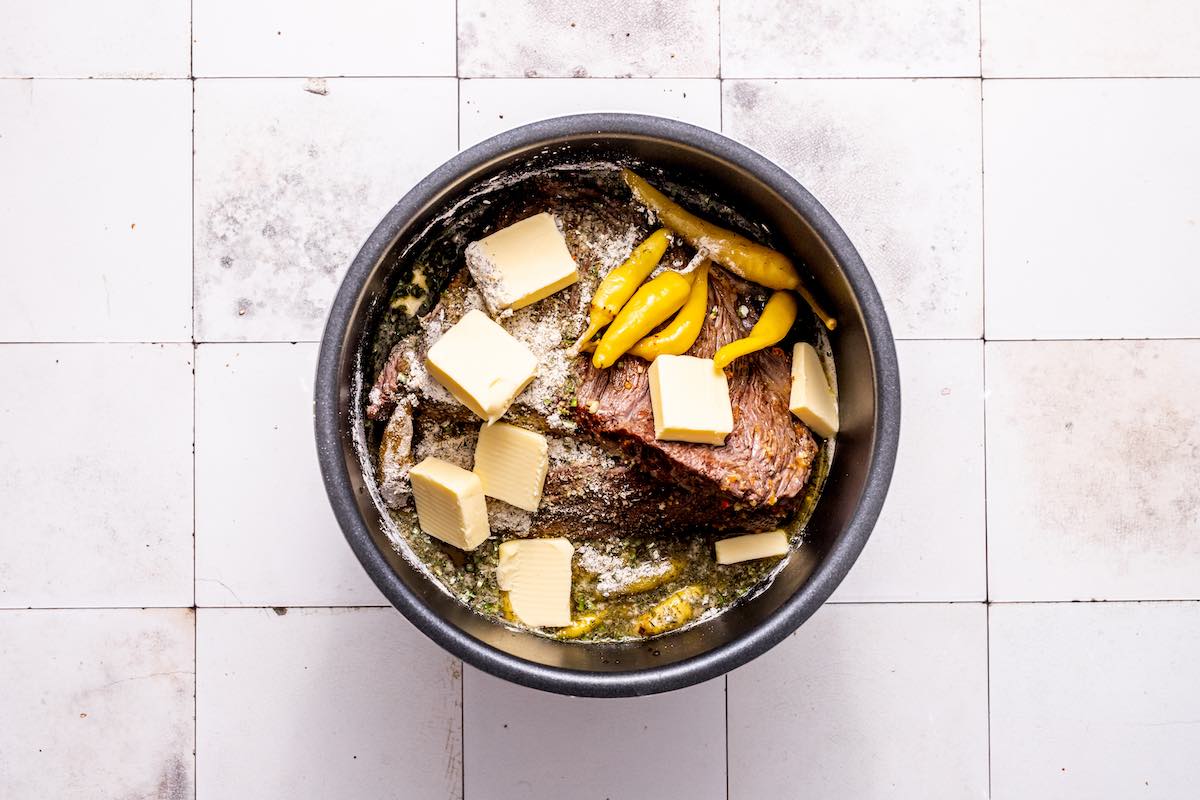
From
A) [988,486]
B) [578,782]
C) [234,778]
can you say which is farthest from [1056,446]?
[234,778]

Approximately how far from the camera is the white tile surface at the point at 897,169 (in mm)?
1292

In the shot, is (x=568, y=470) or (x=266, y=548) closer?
(x=568, y=470)

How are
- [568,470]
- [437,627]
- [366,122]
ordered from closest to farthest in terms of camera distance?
[437,627], [568,470], [366,122]

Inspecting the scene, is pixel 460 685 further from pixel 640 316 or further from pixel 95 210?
pixel 95 210

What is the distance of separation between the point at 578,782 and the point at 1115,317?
1.10 m

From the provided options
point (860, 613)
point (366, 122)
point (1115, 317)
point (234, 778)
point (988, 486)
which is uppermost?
point (366, 122)

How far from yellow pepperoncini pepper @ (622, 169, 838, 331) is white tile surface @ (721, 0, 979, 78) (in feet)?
1.06

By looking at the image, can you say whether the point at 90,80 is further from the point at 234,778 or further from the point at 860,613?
the point at 860,613

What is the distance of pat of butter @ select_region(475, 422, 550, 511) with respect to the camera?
3.47 ft

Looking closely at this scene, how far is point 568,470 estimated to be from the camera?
1083 millimetres

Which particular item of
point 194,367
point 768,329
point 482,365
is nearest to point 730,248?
point 768,329

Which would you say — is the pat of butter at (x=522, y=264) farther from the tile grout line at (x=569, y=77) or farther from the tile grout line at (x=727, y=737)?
the tile grout line at (x=727, y=737)

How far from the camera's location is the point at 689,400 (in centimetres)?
101

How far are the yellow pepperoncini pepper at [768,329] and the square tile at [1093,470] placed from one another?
42 centimetres
